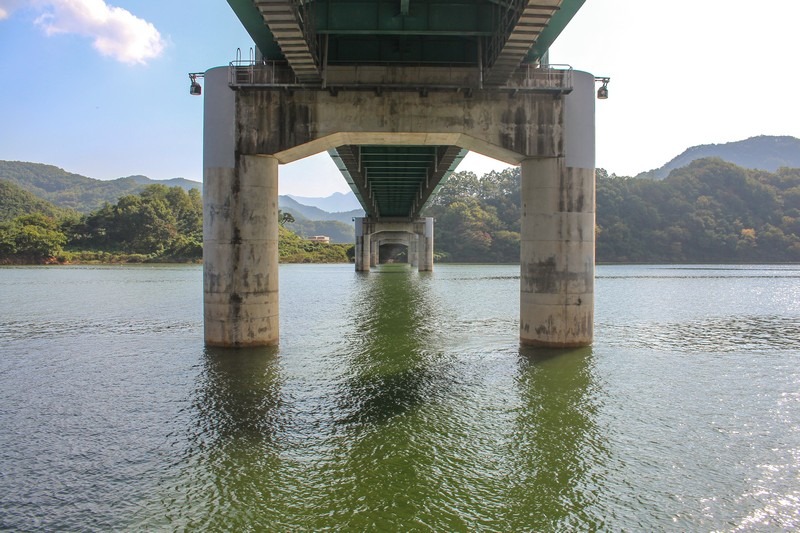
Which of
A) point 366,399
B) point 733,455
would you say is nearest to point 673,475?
point 733,455

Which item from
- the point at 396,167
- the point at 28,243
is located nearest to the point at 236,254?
the point at 396,167

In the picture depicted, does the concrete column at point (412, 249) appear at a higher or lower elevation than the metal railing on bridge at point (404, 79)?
lower

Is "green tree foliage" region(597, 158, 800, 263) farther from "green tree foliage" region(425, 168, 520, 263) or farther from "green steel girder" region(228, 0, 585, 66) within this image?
"green steel girder" region(228, 0, 585, 66)

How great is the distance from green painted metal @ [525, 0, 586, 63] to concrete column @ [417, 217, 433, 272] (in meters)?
56.7

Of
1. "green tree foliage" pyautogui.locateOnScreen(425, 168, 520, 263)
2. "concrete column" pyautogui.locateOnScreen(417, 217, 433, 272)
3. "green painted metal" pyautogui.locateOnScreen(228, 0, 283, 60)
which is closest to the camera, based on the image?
"green painted metal" pyautogui.locateOnScreen(228, 0, 283, 60)

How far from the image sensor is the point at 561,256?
54.5ft

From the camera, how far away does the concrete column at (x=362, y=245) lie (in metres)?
73.9

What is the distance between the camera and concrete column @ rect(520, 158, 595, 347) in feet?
54.4

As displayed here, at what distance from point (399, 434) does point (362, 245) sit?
66.2m

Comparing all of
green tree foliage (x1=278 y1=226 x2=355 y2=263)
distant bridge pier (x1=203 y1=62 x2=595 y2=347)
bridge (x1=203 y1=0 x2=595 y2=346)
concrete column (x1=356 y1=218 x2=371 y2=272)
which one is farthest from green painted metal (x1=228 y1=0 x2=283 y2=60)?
green tree foliage (x1=278 y1=226 x2=355 y2=263)

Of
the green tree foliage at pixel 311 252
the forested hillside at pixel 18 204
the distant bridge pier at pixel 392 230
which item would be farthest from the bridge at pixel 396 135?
the forested hillside at pixel 18 204

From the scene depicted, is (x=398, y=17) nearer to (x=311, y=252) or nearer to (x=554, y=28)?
(x=554, y=28)

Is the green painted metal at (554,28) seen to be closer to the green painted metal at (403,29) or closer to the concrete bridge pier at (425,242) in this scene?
the green painted metal at (403,29)

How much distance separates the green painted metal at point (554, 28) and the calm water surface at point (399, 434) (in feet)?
30.5
